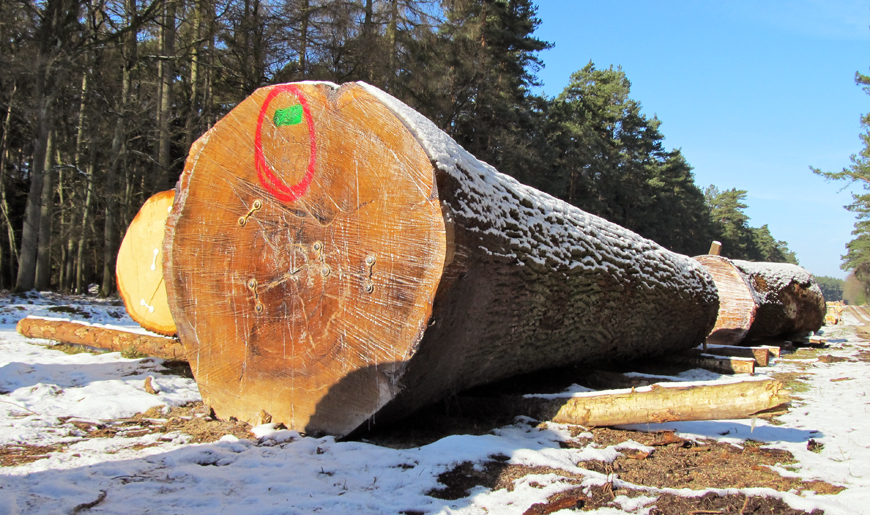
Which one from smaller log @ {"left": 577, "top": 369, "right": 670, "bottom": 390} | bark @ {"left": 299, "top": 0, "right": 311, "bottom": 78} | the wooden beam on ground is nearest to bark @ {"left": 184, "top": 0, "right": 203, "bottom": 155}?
bark @ {"left": 299, "top": 0, "right": 311, "bottom": 78}

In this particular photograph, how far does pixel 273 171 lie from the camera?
290 cm

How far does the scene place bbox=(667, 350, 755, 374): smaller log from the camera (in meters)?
5.62

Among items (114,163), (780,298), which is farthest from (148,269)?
(114,163)

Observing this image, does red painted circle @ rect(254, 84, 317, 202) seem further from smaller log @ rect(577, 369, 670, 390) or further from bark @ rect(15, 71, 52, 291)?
bark @ rect(15, 71, 52, 291)

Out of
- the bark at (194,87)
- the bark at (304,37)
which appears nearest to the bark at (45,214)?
the bark at (194,87)

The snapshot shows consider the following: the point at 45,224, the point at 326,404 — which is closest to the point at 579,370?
the point at 326,404

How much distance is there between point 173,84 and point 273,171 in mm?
14277

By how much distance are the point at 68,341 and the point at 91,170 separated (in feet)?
40.4

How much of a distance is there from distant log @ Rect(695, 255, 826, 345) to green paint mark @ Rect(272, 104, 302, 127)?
24.5 ft

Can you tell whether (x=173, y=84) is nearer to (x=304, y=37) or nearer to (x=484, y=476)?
(x=304, y=37)

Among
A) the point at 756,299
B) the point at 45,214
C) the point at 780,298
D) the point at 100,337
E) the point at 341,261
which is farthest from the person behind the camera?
the point at 45,214

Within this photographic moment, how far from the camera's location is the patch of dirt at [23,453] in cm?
219

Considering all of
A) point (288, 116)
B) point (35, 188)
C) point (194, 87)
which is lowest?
point (288, 116)

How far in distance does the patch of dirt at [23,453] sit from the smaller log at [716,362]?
18.9ft
